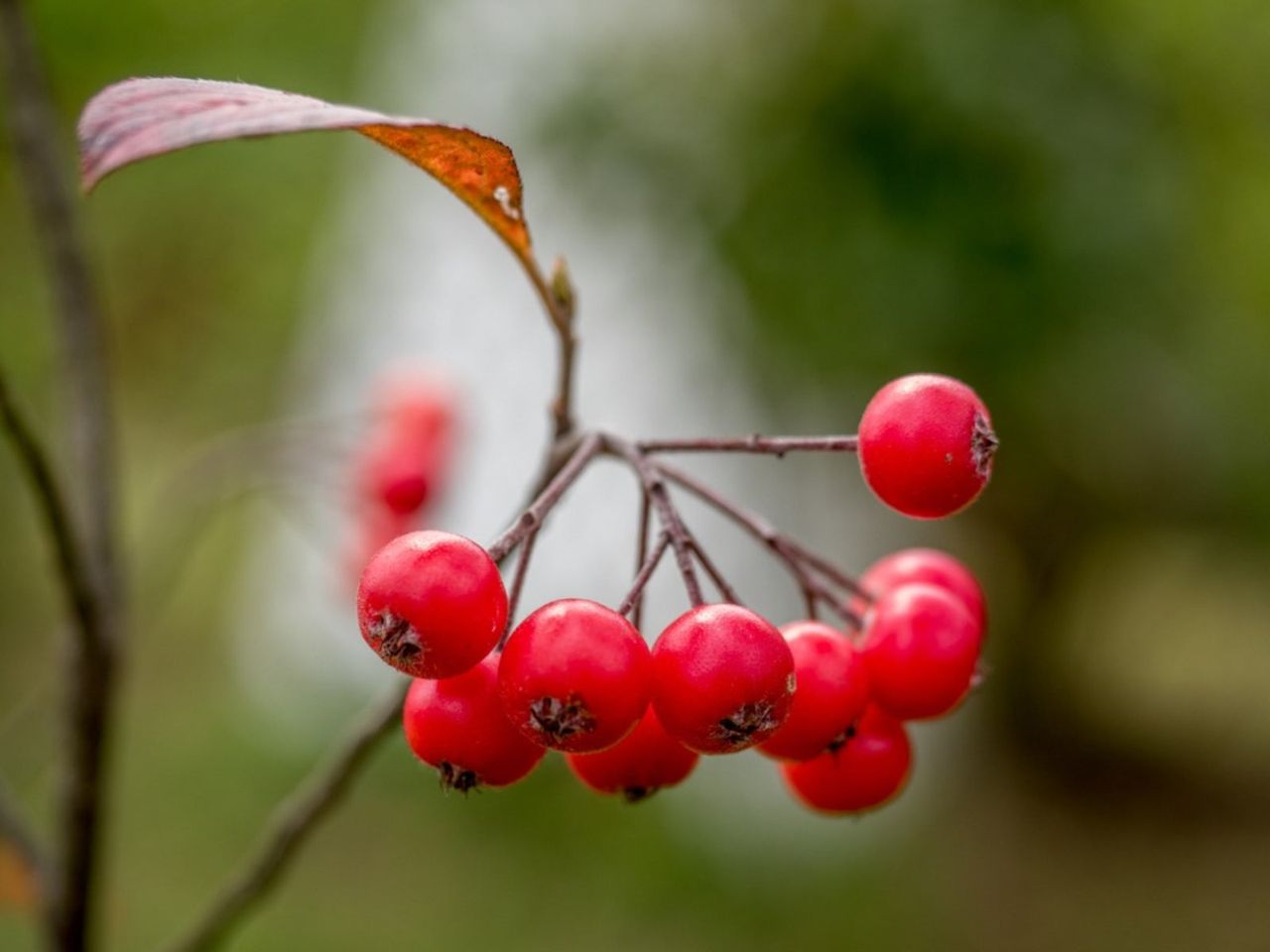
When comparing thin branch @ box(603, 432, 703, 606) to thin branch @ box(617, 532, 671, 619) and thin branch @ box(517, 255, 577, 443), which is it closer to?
thin branch @ box(617, 532, 671, 619)

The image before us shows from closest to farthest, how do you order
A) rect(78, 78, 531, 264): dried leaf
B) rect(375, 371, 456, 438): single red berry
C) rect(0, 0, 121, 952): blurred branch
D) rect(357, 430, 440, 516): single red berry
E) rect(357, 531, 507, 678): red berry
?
rect(78, 78, 531, 264): dried leaf < rect(357, 531, 507, 678): red berry < rect(0, 0, 121, 952): blurred branch < rect(357, 430, 440, 516): single red berry < rect(375, 371, 456, 438): single red berry

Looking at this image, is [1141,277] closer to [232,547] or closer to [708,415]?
[708,415]

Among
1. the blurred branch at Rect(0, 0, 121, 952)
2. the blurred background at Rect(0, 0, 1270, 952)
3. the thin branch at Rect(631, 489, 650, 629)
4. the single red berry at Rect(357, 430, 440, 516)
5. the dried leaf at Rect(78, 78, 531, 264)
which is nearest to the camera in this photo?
the dried leaf at Rect(78, 78, 531, 264)

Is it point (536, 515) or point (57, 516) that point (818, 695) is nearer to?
point (536, 515)

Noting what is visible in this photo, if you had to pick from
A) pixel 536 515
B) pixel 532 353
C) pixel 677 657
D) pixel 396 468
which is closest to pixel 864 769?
pixel 677 657

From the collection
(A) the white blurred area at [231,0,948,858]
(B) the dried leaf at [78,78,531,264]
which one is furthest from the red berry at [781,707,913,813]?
(A) the white blurred area at [231,0,948,858]

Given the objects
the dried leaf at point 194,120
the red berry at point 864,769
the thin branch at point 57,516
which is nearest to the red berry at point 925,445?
the red berry at point 864,769

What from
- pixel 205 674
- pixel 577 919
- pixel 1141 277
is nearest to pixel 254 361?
pixel 205 674
